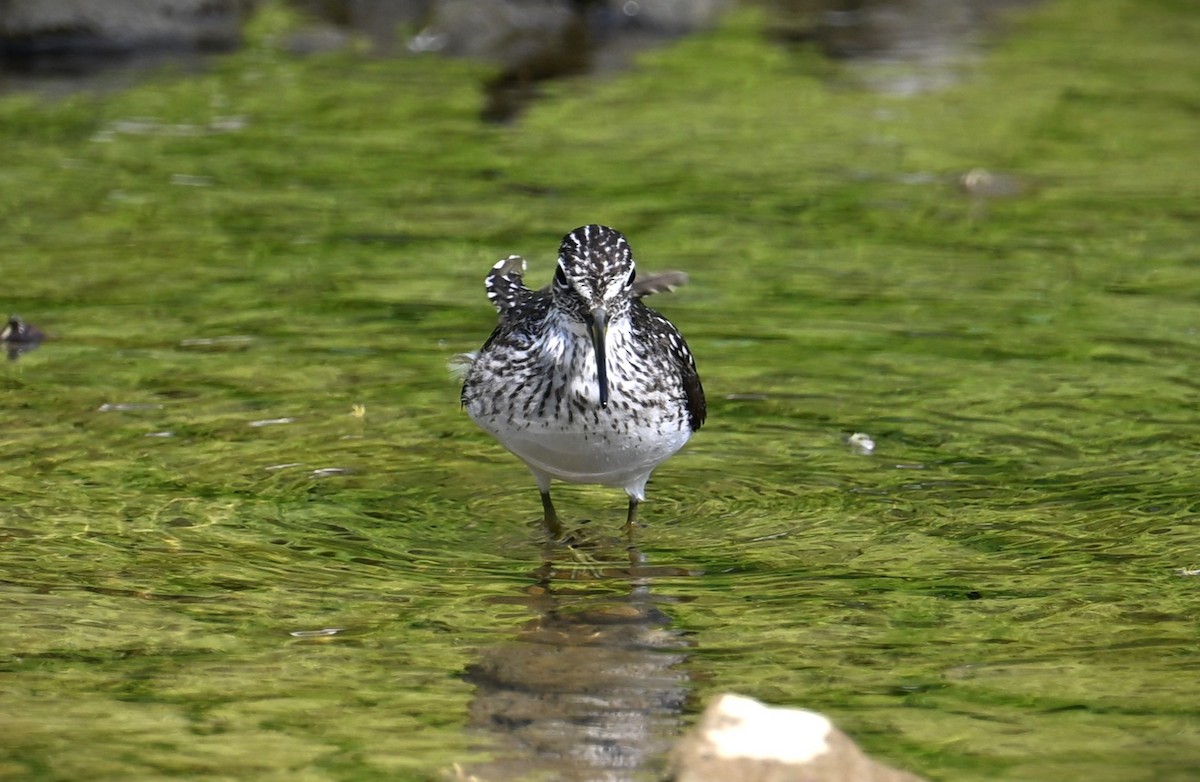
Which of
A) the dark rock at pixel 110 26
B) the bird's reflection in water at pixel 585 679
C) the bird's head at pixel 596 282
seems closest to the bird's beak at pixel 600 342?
the bird's head at pixel 596 282

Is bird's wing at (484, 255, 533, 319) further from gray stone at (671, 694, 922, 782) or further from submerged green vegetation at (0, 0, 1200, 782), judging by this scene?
gray stone at (671, 694, 922, 782)

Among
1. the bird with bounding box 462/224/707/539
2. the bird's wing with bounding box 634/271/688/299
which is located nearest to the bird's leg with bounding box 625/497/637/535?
the bird with bounding box 462/224/707/539

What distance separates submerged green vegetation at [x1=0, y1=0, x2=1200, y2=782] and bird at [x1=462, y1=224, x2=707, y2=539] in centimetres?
54

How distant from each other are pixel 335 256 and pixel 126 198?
241cm

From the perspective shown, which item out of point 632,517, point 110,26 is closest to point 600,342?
point 632,517

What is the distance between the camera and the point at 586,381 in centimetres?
827

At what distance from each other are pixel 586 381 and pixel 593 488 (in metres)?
2.18

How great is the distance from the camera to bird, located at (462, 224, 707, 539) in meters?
8.23

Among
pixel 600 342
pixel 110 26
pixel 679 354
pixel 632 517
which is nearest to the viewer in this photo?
pixel 600 342

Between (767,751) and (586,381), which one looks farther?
(586,381)

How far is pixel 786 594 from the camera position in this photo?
26.8ft

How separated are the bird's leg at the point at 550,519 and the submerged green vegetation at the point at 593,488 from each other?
15 cm

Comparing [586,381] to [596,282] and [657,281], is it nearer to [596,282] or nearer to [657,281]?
[596,282]

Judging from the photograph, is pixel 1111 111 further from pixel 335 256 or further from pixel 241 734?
pixel 241 734
